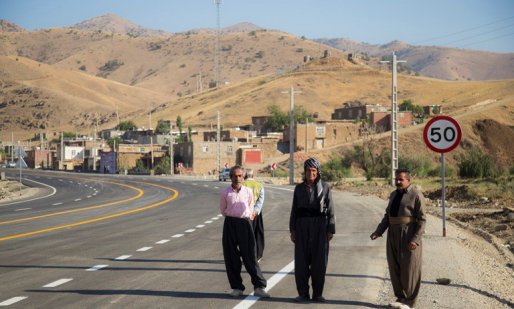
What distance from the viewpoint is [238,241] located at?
1045 cm

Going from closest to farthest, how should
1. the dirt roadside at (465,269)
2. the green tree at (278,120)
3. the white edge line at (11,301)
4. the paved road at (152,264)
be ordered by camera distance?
the white edge line at (11,301)
the paved road at (152,264)
the dirt roadside at (465,269)
the green tree at (278,120)

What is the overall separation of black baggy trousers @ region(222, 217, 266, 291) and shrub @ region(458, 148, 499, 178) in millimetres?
43714

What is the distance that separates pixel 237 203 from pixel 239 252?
64cm

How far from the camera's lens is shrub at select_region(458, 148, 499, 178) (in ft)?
174

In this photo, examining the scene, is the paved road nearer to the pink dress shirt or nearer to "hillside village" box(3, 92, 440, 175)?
the pink dress shirt

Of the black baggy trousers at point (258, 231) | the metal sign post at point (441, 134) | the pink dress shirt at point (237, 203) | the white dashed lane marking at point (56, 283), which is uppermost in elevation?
the metal sign post at point (441, 134)

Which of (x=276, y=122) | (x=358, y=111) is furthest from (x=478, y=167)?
(x=276, y=122)

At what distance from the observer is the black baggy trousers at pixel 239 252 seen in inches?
408

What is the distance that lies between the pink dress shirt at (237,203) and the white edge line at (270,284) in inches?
41.3

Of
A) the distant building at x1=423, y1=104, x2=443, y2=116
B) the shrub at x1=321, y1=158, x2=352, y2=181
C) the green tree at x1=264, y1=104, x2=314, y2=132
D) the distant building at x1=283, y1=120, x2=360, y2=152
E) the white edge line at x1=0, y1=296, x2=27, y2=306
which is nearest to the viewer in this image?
the white edge line at x1=0, y1=296, x2=27, y2=306

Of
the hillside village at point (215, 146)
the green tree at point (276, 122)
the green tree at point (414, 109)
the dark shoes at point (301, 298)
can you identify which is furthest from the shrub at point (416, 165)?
the green tree at point (276, 122)

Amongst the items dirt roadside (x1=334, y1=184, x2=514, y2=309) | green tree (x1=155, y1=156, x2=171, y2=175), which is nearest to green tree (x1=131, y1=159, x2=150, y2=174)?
green tree (x1=155, y1=156, x2=171, y2=175)

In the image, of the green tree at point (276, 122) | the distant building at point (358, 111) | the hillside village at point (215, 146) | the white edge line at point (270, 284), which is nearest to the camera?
the white edge line at point (270, 284)

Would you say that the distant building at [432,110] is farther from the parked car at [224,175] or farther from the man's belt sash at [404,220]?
the man's belt sash at [404,220]
